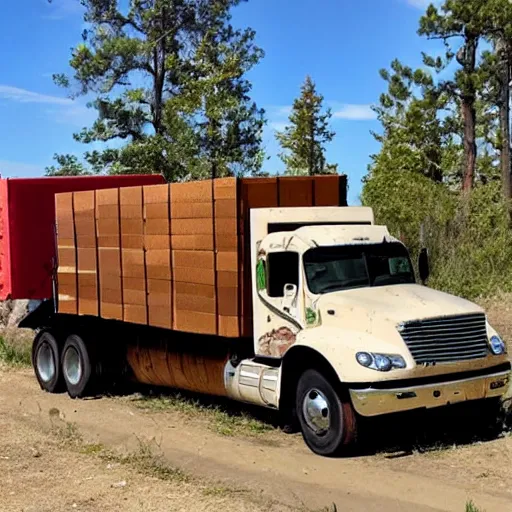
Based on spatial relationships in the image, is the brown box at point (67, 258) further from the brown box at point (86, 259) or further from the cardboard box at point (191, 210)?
the cardboard box at point (191, 210)

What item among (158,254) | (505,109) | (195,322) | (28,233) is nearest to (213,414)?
(195,322)

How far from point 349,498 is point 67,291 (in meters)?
6.87

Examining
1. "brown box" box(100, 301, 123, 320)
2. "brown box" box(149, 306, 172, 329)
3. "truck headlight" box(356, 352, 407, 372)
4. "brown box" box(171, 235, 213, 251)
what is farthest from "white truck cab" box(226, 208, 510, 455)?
"brown box" box(100, 301, 123, 320)

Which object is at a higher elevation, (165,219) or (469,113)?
(469,113)

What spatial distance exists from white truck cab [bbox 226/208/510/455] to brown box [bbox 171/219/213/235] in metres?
0.63

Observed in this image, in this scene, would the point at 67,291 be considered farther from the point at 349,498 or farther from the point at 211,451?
the point at 349,498

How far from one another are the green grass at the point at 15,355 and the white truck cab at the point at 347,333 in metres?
7.14

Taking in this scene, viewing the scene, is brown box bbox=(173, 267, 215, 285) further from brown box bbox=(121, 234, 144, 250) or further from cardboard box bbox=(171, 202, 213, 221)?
brown box bbox=(121, 234, 144, 250)

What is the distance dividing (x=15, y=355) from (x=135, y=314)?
5.73 m

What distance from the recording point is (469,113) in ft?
90.0

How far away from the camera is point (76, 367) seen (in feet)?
40.8

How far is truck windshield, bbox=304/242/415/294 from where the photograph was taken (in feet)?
28.5

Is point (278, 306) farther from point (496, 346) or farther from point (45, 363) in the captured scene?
point (45, 363)

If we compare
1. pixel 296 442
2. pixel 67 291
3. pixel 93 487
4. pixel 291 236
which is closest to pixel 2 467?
pixel 93 487
